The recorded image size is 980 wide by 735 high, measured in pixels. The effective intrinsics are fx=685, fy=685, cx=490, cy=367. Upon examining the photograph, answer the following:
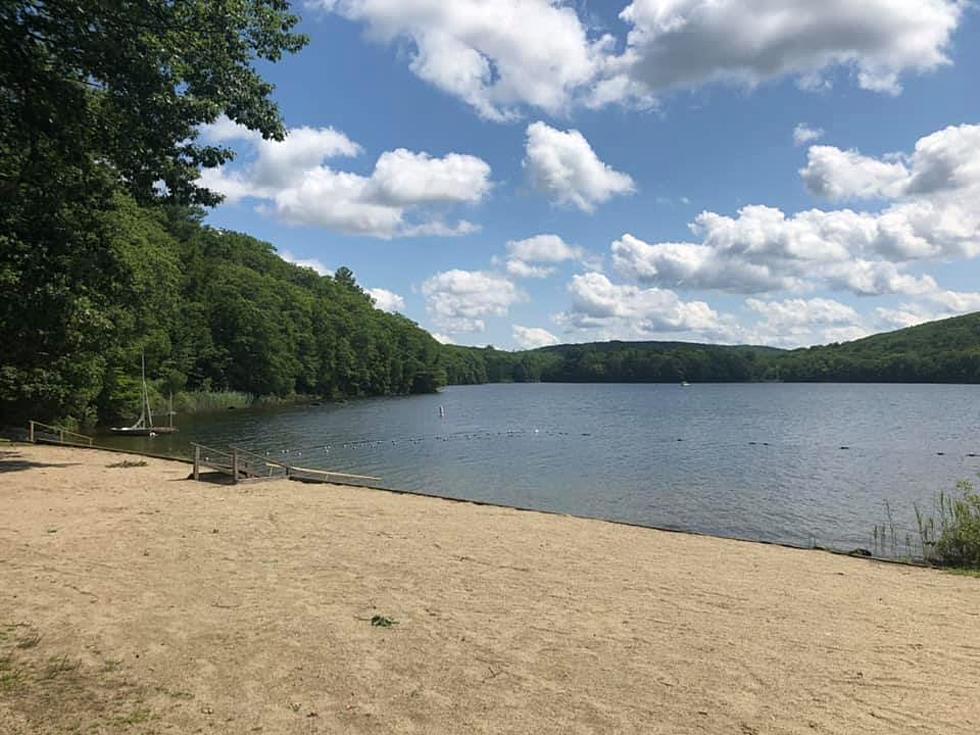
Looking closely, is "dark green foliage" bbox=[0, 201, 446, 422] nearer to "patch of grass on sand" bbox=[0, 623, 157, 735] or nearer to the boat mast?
the boat mast

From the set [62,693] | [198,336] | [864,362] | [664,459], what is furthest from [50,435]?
[864,362]

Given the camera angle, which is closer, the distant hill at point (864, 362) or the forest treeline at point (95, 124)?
the forest treeline at point (95, 124)

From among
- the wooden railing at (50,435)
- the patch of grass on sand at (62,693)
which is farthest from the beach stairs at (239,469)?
the patch of grass on sand at (62,693)

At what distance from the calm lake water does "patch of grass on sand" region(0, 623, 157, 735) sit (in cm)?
1667

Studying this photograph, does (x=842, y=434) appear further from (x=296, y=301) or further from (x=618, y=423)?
(x=296, y=301)

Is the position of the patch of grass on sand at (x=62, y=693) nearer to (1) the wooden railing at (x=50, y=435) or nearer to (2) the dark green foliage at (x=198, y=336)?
(2) the dark green foliage at (x=198, y=336)

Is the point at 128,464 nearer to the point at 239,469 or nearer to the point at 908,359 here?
the point at 239,469

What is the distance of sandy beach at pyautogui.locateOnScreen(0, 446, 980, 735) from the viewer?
598 cm

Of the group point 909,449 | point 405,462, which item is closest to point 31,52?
point 405,462

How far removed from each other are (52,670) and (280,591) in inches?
142

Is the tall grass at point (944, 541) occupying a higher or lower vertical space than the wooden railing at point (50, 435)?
lower

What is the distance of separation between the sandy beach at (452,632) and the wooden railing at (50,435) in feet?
60.9

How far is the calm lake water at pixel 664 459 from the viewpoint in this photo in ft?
74.7

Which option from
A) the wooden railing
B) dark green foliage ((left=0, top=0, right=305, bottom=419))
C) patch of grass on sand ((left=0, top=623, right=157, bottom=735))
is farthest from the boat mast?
patch of grass on sand ((left=0, top=623, right=157, bottom=735))
